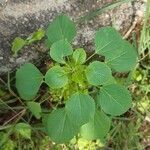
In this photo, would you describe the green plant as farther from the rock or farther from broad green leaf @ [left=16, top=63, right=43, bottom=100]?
broad green leaf @ [left=16, top=63, right=43, bottom=100]

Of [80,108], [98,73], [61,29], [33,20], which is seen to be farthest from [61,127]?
[33,20]

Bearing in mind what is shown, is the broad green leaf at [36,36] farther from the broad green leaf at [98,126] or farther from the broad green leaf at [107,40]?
the broad green leaf at [98,126]

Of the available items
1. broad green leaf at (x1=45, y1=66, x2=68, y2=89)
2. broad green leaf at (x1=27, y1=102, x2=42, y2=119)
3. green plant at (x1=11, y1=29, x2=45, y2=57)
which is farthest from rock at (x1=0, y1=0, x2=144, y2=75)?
broad green leaf at (x1=45, y1=66, x2=68, y2=89)

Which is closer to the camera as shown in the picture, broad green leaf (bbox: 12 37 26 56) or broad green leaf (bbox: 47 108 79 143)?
broad green leaf (bbox: 47 108 79 143)

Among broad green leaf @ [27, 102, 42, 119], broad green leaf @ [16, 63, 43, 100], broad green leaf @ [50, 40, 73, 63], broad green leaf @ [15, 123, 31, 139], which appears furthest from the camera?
broad green leaf @ [15, 123, 31, 139]

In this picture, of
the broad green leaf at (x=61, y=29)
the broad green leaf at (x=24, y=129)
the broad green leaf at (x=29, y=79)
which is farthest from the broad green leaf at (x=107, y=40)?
the broad green leaf at (x=24, y=129)

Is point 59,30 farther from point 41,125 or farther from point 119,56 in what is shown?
point 41,125
